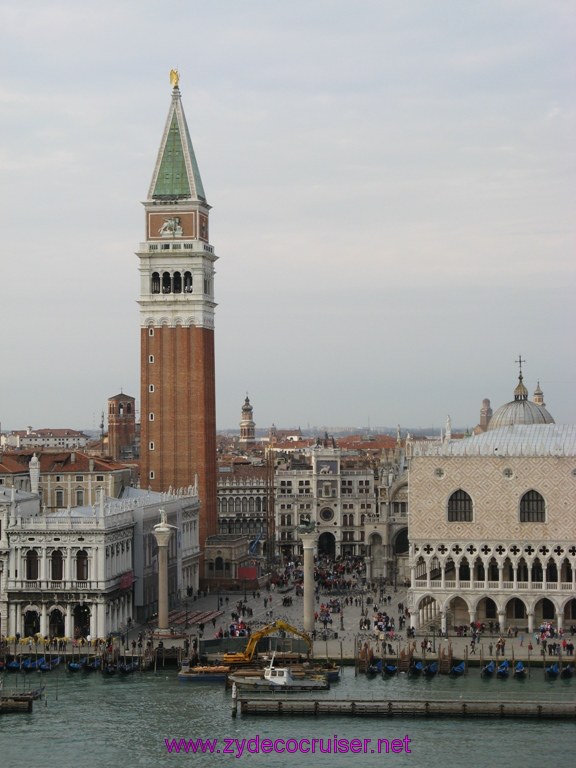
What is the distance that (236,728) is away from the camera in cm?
5050

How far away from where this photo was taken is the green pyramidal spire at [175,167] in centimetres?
8850

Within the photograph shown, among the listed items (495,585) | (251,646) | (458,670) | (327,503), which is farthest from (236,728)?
(327,503)

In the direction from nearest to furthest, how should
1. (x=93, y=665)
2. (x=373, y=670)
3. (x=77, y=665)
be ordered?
(x=373, y=670) → (x=77, y=665) → (x=93, y=665)

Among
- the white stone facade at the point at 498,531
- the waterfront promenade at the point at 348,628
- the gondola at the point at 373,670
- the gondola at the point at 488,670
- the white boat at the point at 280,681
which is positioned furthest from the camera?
the white stone facade at the point at 498,531

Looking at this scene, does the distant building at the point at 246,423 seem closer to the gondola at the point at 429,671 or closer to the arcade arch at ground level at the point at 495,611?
the arcade arch at ground level at the point at 495,611

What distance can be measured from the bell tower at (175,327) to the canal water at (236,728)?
30.6m

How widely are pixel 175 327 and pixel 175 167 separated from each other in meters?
8.92

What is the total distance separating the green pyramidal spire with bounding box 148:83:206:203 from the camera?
88500 millimetres

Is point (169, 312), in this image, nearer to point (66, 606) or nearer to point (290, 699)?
point (66, 606)

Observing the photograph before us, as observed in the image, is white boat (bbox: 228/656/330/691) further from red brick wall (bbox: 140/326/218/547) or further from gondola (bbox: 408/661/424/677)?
red brick wall (bbox: 140/326/218/547)

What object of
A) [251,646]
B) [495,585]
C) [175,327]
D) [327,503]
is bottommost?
[251,646]

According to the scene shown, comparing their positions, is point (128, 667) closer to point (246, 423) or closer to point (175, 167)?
point (175, 167)

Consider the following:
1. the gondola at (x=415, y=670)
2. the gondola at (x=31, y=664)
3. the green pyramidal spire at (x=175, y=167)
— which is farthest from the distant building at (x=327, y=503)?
the gondola at (x=415, y=670)

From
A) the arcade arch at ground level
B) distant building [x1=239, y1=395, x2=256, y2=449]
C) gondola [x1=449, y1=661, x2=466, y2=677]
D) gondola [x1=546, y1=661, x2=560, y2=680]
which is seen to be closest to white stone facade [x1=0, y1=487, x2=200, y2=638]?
the arcade arch at ground level
